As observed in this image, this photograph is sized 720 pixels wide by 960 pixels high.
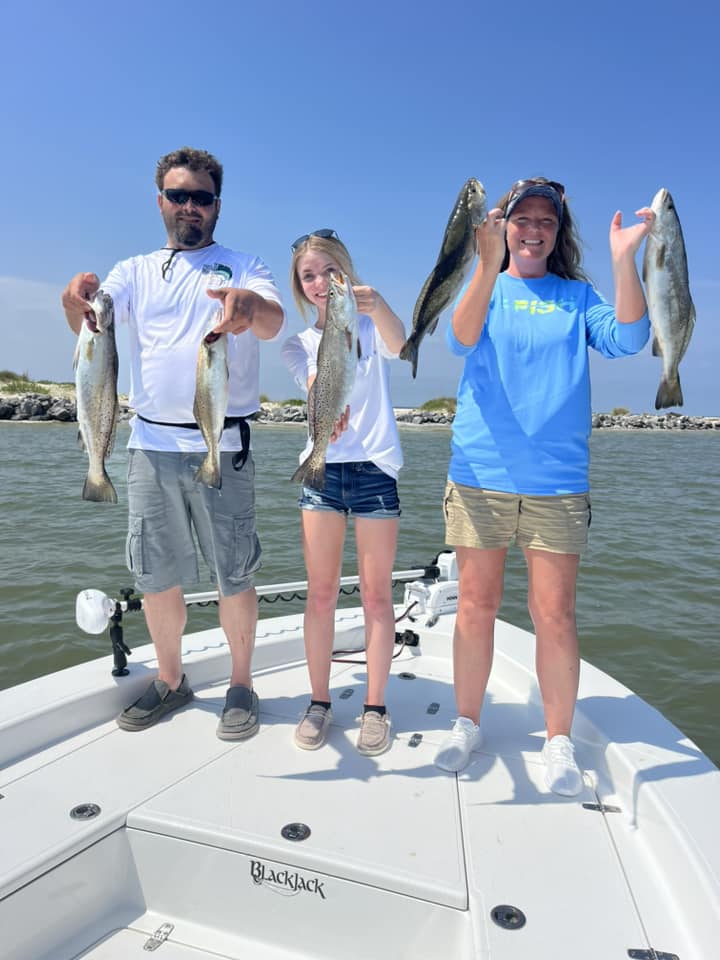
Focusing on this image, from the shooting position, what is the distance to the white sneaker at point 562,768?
2.71 metres

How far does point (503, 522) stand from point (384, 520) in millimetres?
575

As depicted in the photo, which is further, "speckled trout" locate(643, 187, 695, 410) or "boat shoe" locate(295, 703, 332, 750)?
"boat shoe" locate(295, 703, 332, 750)

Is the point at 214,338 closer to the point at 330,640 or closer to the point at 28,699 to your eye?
the point at 330,640

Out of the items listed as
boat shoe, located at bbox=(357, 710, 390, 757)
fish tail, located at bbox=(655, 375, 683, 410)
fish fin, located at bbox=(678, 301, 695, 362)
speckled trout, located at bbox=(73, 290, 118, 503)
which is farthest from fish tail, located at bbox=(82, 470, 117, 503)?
fish fin, located at bbox=(678, 301, 695, 362)

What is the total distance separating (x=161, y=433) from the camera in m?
3.17

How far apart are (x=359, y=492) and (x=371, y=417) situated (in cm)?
38

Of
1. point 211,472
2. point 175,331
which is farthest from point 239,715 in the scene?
point 175,331

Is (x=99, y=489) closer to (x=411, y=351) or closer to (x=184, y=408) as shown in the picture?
(x=184, y=408)

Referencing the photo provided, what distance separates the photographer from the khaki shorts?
2758mm

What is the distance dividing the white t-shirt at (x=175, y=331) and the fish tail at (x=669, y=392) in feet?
5.90

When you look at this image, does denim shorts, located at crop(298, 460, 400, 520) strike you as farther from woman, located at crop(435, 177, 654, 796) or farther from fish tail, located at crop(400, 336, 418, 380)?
fish tail, located at crop(400, 336, 418, 380)

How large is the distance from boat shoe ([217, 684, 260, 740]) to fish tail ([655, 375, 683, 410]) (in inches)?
95.6

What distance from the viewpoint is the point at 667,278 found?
259 centimetres

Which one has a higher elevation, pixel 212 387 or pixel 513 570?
pixel 212 387
